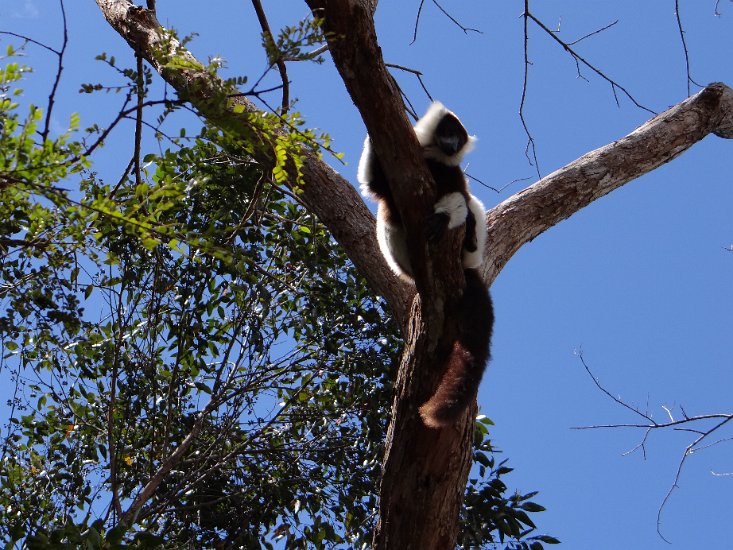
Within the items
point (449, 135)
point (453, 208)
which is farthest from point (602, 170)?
point (453, 208)

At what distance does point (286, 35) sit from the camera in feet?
8.32

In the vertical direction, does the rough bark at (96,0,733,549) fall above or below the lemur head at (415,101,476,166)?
below

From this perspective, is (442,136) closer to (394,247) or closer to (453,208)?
(394,247)

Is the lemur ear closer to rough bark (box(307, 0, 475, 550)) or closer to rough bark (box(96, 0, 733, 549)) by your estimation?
rough bark (box(96, 0, 733, 549))

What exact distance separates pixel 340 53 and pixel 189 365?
2.68 metres

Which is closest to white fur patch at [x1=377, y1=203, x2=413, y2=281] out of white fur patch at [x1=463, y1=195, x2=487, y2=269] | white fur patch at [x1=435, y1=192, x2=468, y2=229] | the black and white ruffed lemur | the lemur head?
the black and white ruffed lemur

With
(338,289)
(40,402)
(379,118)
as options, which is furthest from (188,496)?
(379,118)

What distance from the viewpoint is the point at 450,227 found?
Result: 3912mm

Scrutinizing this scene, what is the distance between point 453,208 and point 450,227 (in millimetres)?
124

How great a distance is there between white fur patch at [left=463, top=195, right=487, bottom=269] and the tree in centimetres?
29

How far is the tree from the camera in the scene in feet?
11.1

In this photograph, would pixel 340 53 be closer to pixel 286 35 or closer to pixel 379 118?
pixel 379 118

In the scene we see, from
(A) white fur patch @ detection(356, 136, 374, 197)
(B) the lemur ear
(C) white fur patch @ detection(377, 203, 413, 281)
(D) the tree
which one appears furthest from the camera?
(B) the lemur ear

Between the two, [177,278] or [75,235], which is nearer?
[75,235]
